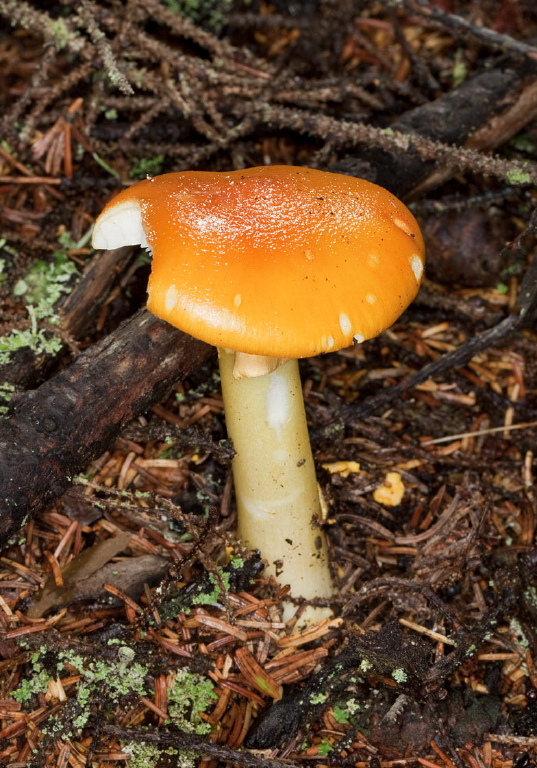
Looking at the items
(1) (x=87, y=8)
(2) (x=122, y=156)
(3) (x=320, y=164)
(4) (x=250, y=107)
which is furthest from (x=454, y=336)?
(1) (x=87, y=8)

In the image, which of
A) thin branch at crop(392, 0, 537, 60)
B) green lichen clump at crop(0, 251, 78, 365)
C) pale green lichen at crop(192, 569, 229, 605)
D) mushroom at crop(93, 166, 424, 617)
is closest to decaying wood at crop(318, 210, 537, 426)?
mushroom at crop(93, 166, 424, 617)

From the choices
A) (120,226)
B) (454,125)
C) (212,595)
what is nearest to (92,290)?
(120,226)

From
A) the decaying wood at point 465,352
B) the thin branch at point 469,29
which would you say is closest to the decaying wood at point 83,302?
the decaying wood at point 465,352

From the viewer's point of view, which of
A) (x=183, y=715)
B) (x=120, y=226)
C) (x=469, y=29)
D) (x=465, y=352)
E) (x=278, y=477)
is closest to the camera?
(x=120, y=226)

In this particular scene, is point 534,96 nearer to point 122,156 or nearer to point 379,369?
point 379,369

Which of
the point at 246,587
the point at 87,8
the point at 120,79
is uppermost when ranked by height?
the point at 87,8

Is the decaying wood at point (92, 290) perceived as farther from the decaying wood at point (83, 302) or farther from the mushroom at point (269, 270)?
the mushroom at point (269, 270)

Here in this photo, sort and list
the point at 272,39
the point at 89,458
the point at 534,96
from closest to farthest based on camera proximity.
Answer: the point at 89,458, the point at 534,96, the point at 272,39

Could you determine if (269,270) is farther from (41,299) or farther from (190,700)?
(190,700)
